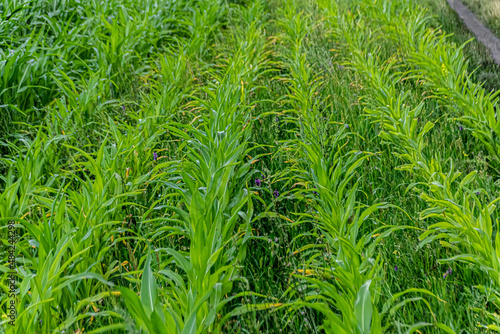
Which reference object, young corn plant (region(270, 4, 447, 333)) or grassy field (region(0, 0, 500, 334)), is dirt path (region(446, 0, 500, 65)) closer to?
grassy field (region(0, 0, 500, 334))

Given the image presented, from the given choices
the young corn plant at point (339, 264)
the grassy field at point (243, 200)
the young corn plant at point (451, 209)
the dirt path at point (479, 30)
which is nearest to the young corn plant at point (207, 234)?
the grassy field at point (243, 200)

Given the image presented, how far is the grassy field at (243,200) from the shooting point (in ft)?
5.07

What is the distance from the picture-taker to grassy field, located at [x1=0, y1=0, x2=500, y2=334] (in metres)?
1.54

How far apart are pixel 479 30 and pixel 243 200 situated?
5.42m

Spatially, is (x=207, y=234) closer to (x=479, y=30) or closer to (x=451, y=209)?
(x=451, y=209)

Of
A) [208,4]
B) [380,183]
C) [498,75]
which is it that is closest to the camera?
[380,183]

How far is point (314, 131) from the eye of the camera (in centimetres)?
261

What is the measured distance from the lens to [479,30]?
5977mm

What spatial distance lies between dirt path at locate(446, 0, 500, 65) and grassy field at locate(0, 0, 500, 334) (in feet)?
0.90

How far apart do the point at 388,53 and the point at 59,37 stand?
3.42 meters

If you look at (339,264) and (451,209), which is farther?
(451,209)

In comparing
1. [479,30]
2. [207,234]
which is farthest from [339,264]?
[479,30]

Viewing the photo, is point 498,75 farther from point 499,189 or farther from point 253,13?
point 253,13

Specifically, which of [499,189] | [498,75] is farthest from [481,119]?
[498,75]
